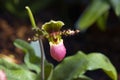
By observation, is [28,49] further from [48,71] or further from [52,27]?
[52,27]

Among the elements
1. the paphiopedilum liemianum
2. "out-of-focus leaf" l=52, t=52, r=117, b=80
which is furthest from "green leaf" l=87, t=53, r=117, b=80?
the paphiopedilum liemianum

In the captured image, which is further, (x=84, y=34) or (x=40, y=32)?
(x=84, y=34)

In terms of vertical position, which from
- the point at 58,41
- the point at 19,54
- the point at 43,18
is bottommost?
the point at 58,41

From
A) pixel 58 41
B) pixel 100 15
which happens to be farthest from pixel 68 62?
pixel 100 15

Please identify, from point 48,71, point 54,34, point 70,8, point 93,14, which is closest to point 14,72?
point 48,71

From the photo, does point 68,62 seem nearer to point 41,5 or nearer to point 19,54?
point 19,54

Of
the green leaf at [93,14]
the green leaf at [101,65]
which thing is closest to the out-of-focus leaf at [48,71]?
the green leaf at [101,65]

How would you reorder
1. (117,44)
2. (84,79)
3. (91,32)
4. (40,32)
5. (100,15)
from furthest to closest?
(91,32) → (117,44) → (100,15) → (84,79) → (40,32)
